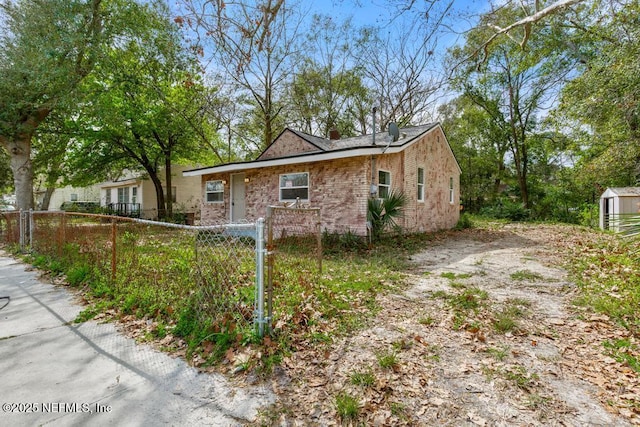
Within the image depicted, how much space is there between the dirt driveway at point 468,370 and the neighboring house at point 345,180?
520 centimetres

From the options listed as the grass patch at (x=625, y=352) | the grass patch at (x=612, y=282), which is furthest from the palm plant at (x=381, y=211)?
the grass patch at (x=625, y=352)

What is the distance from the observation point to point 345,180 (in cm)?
955

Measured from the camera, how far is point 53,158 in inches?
655

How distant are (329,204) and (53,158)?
16.5 meters

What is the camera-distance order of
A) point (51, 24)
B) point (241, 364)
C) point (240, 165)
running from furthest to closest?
point (240, 165), point (51, 24), point (241, 364)

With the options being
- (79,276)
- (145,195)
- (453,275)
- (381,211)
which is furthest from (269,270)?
(145,195)

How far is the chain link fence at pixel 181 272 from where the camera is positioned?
3180 mm

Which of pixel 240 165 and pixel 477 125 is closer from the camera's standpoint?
pixel 240 165

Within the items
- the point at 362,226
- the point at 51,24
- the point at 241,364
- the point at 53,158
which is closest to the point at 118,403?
the point at 241,364

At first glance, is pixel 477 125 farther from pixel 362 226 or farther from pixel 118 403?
pixel 118 403

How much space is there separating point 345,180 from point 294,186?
215 centimetres

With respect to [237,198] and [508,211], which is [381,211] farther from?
[508,211]

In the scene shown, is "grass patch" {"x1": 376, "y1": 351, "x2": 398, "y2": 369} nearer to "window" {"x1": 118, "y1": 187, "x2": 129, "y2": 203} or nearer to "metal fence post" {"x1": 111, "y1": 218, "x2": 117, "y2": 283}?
"metal fence post" {"x1": 111, "y1": 218, "x2": 117, "y2": 283}

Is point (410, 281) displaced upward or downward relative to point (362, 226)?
downward
